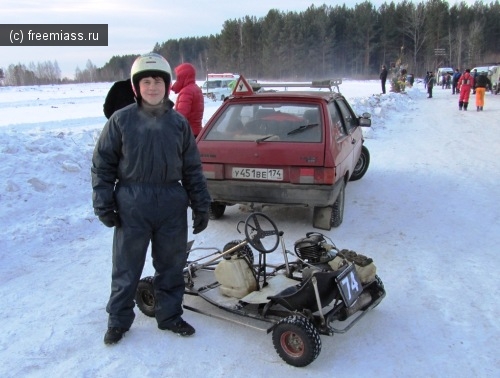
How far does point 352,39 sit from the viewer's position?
87000 millimetres

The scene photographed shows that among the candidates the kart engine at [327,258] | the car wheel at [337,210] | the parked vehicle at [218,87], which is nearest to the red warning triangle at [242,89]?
the car wheel at [337,210]

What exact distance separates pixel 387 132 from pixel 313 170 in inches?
378

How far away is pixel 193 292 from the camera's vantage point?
3.62m

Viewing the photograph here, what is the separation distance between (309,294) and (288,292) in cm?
15

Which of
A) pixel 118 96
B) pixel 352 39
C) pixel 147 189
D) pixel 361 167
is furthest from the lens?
pixel 352 39

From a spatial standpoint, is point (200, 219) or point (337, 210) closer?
point (200, 219)

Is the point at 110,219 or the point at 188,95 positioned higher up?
the point at 188,95

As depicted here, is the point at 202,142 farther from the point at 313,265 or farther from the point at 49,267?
the point at 313,265

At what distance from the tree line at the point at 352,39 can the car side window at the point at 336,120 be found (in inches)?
3014

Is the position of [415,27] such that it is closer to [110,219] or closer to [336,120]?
[336,120]

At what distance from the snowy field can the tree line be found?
76.1m

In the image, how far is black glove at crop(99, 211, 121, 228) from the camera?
10.0 feet

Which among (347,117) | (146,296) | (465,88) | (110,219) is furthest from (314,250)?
(465,88)

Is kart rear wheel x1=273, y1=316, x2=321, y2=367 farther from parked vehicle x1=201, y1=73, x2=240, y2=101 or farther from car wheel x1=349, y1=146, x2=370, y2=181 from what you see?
parked vehicle x1=201, y1=73, x2=240, y2=101
